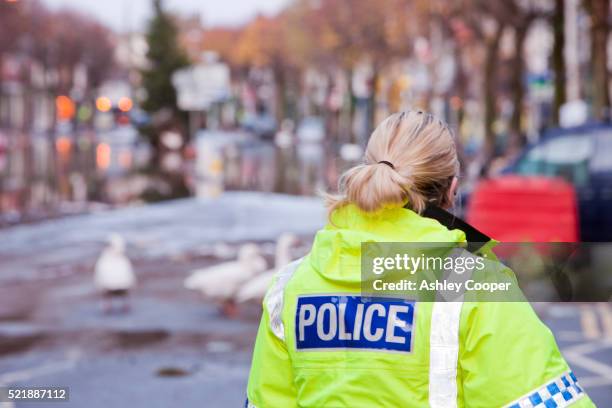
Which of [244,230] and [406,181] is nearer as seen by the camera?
[406,181]

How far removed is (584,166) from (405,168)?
1248 centimetres

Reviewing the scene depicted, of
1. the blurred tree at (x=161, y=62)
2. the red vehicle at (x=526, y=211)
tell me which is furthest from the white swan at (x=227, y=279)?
the blurred tree at (x=161, y=62)

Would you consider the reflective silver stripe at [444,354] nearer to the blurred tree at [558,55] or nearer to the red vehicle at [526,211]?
the red vehicle at [526,211]

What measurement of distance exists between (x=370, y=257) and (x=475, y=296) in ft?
0.87

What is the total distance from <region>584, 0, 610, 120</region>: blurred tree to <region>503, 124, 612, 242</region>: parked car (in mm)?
9152

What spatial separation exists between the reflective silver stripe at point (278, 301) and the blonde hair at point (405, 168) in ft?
0.71

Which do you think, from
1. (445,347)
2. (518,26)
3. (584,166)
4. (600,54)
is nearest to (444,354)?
(445,347)

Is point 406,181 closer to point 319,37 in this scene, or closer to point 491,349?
point 491,349

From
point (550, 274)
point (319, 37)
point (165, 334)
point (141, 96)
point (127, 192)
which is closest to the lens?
point (550, 274)

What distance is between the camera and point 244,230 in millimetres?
19594

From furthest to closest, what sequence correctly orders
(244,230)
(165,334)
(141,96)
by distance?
(141,96) → (244,230) → (165,334)

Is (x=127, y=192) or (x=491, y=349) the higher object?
(x=491, y=349)

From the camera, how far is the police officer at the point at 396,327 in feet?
7.80

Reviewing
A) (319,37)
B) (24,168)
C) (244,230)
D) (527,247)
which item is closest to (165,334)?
(527,247)
